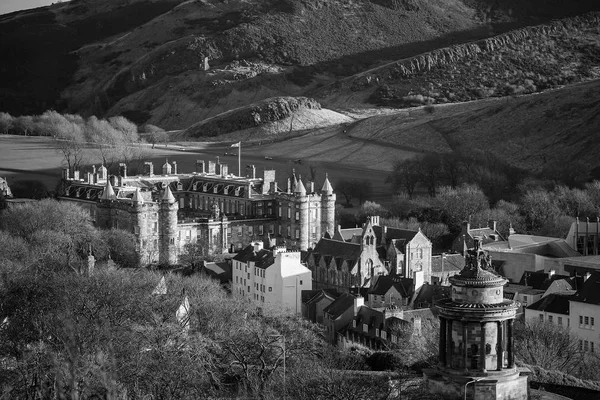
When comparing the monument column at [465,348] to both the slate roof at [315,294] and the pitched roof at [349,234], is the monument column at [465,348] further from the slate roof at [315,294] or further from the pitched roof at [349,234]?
the pitched roof at [349,234]

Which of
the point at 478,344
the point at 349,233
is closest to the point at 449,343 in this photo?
the point at 478,344

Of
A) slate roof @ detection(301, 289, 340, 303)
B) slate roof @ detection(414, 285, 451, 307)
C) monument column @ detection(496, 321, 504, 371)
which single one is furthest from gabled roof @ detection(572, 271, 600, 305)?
monument column @ detection(496, 321, 504, 371)

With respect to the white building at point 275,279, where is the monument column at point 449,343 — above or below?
above

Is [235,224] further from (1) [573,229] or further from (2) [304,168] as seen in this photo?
(2) [304,168]

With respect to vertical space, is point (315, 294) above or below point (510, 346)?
below

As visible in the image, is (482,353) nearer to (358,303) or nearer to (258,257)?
(358,303)

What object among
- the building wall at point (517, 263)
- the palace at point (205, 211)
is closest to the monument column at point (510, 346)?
the building wall at point (517, 263)
